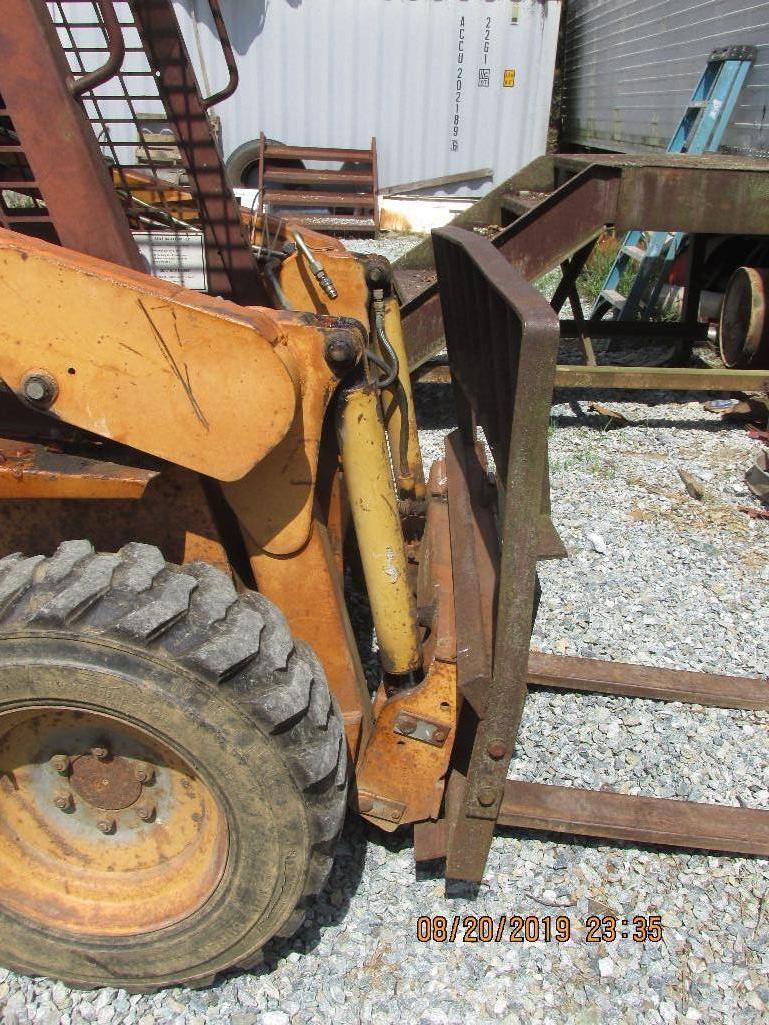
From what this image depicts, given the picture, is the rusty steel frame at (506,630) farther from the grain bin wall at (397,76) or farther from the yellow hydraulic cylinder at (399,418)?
the grain bin wall at (397,76)

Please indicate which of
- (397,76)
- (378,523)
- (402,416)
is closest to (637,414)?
(402,416)

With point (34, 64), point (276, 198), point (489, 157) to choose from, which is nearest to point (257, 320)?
point (34, 64)

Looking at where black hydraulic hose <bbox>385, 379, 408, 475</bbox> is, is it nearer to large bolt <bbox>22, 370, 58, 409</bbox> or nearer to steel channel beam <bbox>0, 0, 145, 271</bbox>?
steel channel beam <bbox>0, 0, 145, 271</bbox>

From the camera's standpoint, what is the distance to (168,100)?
7.68ft

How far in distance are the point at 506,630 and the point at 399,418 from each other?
1.42 m

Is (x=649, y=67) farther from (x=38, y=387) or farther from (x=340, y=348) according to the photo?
(x=38, y=387)

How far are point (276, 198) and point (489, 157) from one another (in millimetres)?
3438

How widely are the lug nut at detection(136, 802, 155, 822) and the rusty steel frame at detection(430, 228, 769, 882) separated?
0.68 meters

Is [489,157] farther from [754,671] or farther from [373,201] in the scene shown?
[754,671]

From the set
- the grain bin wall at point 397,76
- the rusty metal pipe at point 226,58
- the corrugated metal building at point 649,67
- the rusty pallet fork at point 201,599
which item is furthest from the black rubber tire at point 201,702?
the grain bin wall at point 397,76

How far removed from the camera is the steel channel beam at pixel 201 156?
2.23 meters

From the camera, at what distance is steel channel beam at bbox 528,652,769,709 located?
2.78 meters

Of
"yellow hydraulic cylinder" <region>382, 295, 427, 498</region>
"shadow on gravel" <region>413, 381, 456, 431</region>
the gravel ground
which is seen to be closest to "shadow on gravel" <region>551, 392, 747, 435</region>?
"shadow on gravel" <region>413, 381, 456, 431</region>

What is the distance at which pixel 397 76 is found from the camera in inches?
437
